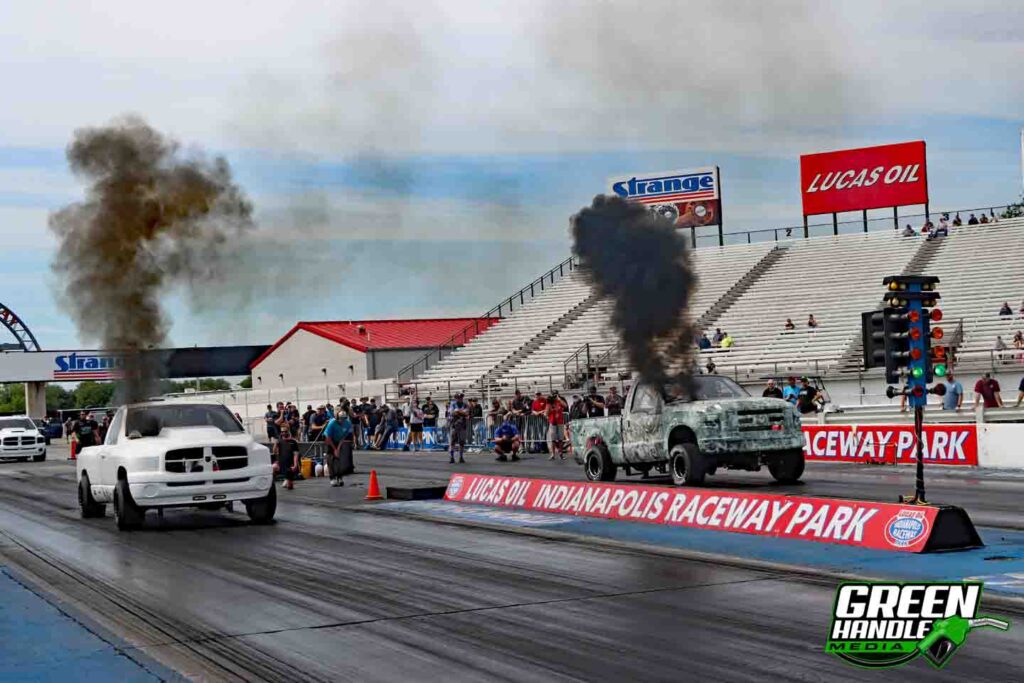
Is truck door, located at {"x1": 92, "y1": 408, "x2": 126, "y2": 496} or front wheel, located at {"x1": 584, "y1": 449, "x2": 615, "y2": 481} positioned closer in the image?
truck door, located at {"x1": 92, "y1": 408, "x2": 126, "y2": 496}

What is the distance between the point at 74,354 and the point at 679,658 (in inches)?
2868

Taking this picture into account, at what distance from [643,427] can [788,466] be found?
101 inches

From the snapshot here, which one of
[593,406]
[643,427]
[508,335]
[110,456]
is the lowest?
[110,456]

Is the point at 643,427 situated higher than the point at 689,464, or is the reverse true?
the point at 643,427

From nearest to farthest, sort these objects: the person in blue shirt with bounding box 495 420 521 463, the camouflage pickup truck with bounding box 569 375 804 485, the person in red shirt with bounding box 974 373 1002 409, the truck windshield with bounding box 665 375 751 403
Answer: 1. the camouflage pickup truck with bounding box 569 375 804 485
2. the truck windshield with bounding box 665 375 751 403
3. the person in red shirt with bounding box 974 373 1002 409
4. the person in blue shirt with bounding box 495 420 521 463

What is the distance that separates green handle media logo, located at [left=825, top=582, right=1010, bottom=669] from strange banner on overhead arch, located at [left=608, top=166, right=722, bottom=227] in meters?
51.1

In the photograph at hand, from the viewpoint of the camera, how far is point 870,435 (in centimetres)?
2777

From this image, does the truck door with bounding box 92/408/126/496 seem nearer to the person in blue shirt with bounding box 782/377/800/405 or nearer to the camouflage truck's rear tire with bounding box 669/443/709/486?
the camouflage truck's rear tire with bounding box 669/443/709/486

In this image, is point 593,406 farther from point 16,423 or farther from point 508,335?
point 16,423

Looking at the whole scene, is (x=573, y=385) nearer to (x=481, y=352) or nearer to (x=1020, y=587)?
(x=481, y=352)

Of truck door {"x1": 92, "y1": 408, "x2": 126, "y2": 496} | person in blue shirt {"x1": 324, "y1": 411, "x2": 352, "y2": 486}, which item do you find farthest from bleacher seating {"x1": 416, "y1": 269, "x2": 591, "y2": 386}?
truck door {"x1": 92, "y1": 408, "x2": 126, "y2": 496}

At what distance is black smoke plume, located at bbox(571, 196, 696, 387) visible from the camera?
76.2 feet

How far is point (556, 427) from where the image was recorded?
3419 cm

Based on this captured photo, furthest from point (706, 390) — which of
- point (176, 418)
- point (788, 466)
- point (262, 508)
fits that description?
point (176, 418)
